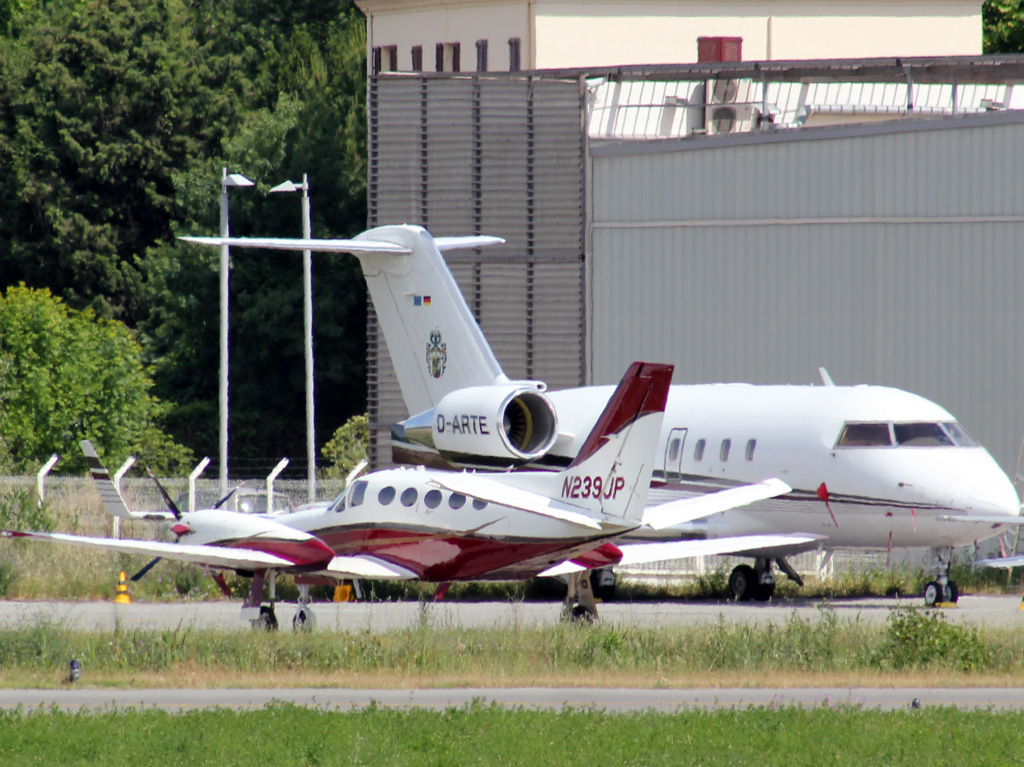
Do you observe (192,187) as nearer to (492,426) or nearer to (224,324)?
(224,324)

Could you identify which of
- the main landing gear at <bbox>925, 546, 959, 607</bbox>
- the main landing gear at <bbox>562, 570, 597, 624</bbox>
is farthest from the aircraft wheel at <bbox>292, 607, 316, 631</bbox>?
the main landing gear at <bbox>925, 546, 959, 607</bbox>

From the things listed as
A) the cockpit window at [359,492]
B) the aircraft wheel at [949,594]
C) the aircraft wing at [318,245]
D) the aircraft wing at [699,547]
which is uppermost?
the aircraft wing at [318,245]

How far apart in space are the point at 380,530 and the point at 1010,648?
8.68m

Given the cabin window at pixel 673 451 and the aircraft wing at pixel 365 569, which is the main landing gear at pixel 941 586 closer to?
the cabin window at pixel 673 451

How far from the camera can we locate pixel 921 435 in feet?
80.5

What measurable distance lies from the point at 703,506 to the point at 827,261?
12252 mm

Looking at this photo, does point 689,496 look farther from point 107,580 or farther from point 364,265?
point 107,580

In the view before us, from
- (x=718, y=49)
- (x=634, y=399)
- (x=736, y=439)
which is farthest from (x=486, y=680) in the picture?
(x=718, y=49)

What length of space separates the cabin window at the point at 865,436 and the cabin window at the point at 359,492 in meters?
Answer: 6.88

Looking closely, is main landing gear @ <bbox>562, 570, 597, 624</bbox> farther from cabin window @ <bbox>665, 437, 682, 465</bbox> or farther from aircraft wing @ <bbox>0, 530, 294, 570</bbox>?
cabin window @ <bbox>665, 437, 682, 465</bbox>

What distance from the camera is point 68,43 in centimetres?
6488

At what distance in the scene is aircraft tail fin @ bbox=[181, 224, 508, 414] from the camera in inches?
1131

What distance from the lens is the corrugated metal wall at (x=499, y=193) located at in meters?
38.0

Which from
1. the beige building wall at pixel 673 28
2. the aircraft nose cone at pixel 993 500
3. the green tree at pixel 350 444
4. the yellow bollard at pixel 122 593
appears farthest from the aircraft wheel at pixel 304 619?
the beige building wall at pixel 673 28
